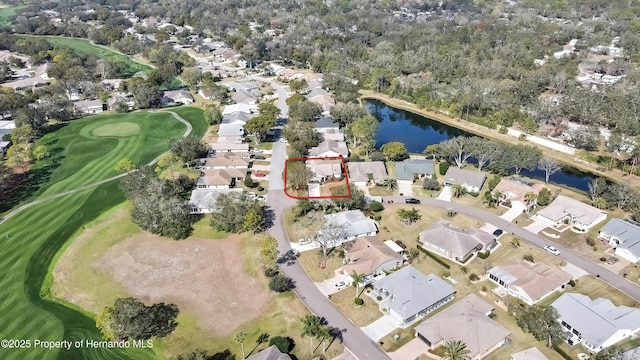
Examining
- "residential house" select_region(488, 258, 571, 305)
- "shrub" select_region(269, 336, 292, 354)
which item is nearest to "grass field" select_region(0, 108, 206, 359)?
"shrub" select_region(269, 336, 292, 354)

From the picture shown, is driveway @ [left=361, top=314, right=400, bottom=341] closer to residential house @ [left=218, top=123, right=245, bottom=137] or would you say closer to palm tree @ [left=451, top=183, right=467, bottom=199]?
palm tree @ [left=451, top=183, right=467, bottom=199]

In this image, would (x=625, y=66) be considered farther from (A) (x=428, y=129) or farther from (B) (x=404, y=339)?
(B) (x=404, y=339)

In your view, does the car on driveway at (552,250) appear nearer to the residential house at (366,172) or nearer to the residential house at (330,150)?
the residential house at (366,172)

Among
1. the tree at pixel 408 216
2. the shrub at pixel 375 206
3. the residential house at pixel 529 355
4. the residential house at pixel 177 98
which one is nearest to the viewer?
the residential house at pixel 529 355

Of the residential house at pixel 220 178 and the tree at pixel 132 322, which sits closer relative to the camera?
the tree at pixel 132 322

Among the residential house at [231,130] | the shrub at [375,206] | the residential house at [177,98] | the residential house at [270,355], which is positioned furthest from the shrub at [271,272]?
the residential house at [177,98]

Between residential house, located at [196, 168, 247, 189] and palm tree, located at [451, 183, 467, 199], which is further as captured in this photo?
residential house, located at [196, 168, 247, 189]
